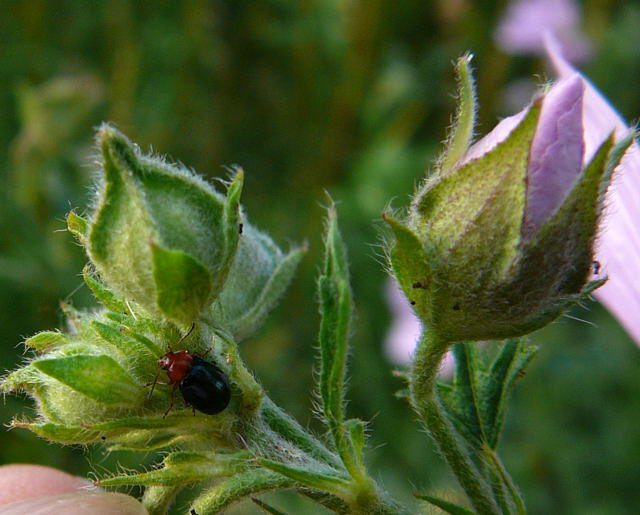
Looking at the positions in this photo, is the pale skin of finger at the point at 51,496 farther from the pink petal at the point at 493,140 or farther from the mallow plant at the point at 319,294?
the pink petal at the point at 493,140

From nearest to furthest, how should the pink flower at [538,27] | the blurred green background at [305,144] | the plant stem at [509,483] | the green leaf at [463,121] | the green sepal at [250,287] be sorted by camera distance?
the green leaf at [463,121]
the plant stem at [509,483]
the green sepal at [250,287]
the blurred green background at [305,144]
the pink flower at [538,27]

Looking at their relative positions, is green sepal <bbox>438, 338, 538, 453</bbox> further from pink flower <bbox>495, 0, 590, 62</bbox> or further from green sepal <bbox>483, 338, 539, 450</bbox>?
pink flower <bbox>495, 0, 590, 62</bbox>

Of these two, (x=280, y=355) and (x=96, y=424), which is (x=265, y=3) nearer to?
(x=280, y=355)

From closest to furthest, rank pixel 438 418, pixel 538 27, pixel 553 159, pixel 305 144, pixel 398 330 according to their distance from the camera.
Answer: pixel 553 159, pixel 438 418, pixel 398 330, pixel 305 144, pixel 538 27

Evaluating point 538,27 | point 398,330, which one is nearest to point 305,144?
point 398,330

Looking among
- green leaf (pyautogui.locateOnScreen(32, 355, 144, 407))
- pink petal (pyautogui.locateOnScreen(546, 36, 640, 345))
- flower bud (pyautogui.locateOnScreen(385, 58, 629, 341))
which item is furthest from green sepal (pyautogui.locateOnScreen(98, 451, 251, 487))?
pink petal (pyautogui.locateOnScreen(546, 36, 640, 345))

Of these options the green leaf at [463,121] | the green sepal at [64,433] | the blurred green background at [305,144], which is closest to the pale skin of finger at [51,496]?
the green sepal at [64,433]

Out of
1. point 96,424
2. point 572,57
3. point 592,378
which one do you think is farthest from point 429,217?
point 572,57

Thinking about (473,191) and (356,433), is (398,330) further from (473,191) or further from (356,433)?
(473,191)
